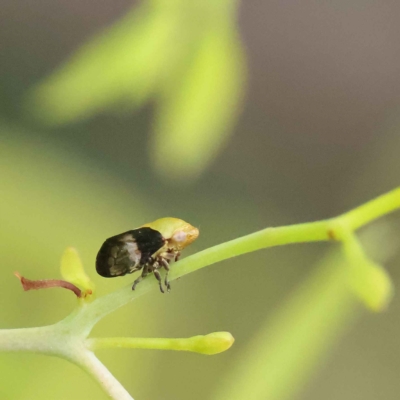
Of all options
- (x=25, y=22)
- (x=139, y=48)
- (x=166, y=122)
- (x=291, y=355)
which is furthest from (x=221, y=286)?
(x=25, y=22)

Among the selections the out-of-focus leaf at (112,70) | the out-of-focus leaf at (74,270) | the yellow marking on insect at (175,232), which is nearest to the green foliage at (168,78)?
the out-of-focus leaf at (112,70)

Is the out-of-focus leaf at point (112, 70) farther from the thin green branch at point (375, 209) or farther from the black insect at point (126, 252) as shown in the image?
the thin green branch at point (375, 209)

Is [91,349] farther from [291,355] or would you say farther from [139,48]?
[291,355]

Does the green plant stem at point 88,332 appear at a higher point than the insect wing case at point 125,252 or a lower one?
lower

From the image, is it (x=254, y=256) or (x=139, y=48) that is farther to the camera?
(x=254, y=256)

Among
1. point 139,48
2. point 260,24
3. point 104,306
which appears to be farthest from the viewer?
point 260,24

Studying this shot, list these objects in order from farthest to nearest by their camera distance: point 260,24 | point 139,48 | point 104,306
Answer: point 260,24 < point 139,48 < point 104,306

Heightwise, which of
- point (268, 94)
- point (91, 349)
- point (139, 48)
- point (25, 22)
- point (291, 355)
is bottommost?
point (91, 349)

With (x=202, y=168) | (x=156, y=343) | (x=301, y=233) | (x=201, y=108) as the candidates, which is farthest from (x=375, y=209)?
(x=202, y=168)
